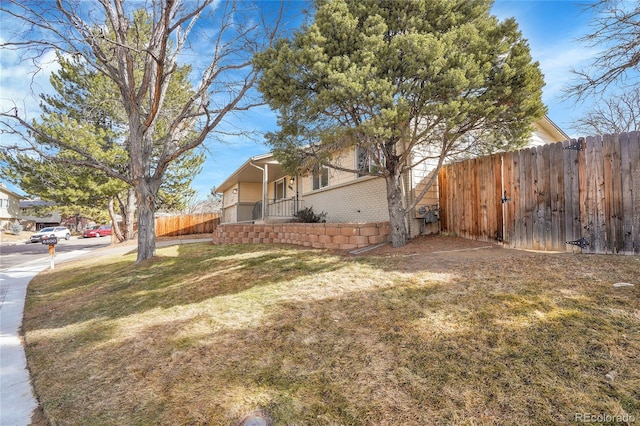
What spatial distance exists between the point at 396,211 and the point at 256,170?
416 inches

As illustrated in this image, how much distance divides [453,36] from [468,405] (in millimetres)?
5776

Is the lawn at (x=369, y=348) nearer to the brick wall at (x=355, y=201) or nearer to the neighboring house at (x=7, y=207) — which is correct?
the brick wall at (x=355, y=201)

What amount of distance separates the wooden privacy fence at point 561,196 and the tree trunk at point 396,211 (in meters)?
1.52

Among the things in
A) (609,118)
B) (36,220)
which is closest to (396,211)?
(609,118)

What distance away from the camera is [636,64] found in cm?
560

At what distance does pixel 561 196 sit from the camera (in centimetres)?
552

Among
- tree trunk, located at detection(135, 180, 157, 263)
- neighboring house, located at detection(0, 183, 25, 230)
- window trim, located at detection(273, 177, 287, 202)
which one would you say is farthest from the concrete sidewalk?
neighboring house, located at detection(0, 183, 25, 230)

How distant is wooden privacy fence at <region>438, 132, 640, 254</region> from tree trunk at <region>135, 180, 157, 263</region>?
8.75 metres

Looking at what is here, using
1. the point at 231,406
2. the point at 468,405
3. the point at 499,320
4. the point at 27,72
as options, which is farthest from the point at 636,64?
the point at 27,72

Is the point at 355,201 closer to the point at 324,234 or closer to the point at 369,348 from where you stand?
the point at 324,234

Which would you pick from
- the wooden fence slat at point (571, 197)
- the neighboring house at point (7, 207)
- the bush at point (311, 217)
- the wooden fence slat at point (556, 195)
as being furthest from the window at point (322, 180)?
the neighboring house at point (7, 207)

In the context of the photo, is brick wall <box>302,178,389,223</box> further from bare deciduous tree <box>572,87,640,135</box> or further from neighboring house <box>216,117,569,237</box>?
bare deciduous tree <box>572,87,640,135</box>

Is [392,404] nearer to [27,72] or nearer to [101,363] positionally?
[101,363]

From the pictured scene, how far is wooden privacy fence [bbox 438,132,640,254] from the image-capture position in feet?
16.1
